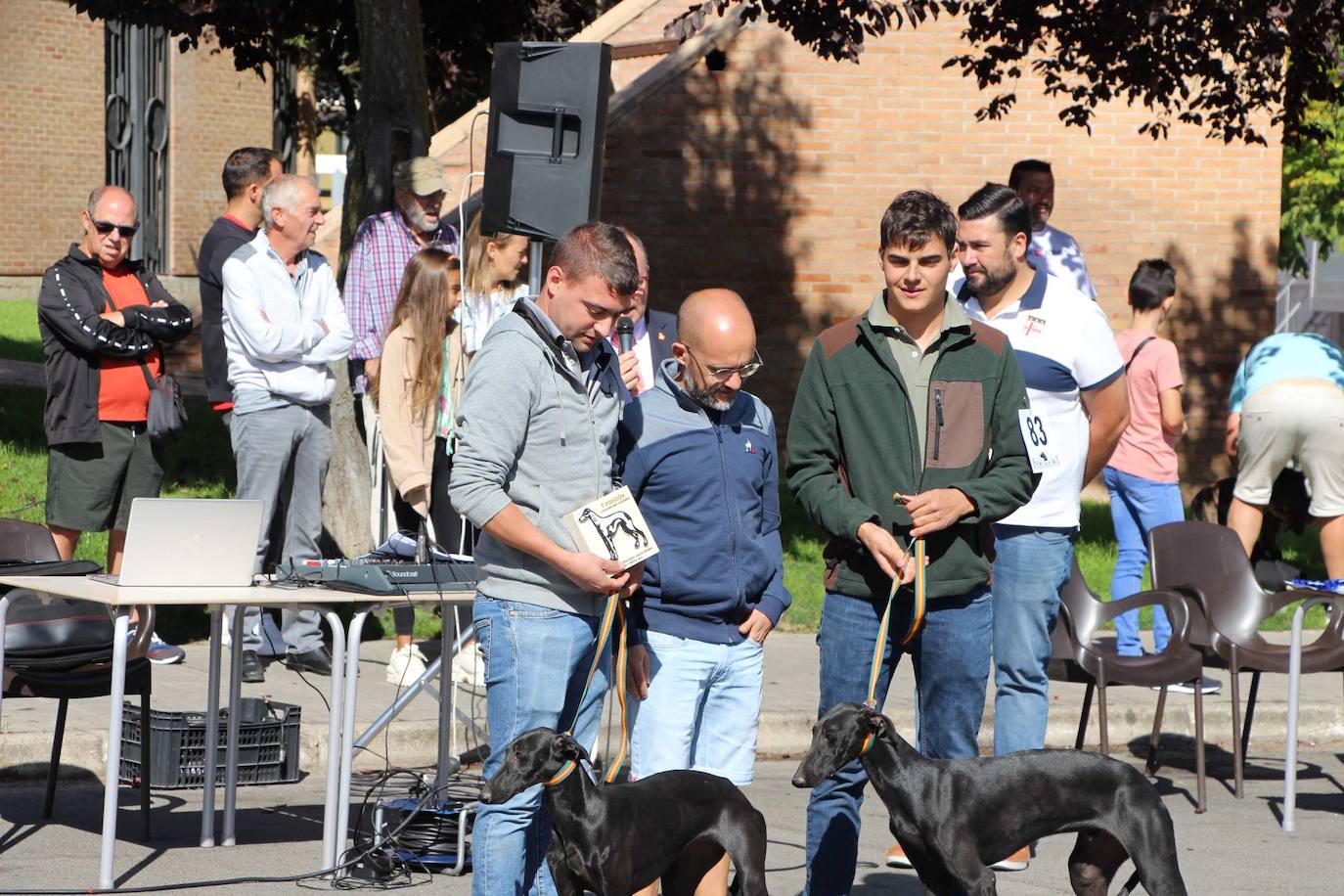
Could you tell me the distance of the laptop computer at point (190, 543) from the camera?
5.66 meters

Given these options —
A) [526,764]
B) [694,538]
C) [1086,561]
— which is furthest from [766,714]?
[1086,561]

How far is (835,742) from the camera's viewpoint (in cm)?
469

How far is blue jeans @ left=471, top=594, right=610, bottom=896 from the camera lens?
475 centimetres

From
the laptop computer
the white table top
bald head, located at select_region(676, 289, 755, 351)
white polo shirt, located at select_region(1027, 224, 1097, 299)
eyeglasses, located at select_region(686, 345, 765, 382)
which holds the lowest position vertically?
the white table top

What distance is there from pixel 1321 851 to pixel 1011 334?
2.47 metres

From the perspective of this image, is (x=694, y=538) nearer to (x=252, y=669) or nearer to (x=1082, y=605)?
(x=1082, y=605)

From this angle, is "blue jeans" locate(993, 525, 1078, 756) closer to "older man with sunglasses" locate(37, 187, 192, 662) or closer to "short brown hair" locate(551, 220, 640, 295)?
"short brown hair" locate(551, 220, 640, 295)

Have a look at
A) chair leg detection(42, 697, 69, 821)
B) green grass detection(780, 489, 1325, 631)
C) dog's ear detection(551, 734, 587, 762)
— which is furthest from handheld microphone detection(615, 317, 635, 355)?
green grass detection(780, 489, 1325, 631)

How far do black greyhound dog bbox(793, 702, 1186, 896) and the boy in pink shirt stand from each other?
481cm

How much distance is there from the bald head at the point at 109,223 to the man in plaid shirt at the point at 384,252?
1.41 metres

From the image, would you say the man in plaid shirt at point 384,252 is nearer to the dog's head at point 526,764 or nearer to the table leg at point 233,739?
the table leg at point 233,739

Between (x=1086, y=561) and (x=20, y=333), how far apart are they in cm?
1418

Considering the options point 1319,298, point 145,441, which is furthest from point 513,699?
point 1319,298

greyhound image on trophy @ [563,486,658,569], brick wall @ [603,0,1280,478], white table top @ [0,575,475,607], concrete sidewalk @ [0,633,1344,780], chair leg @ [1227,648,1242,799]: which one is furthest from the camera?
brick wall @ [603,0,1280,478]
